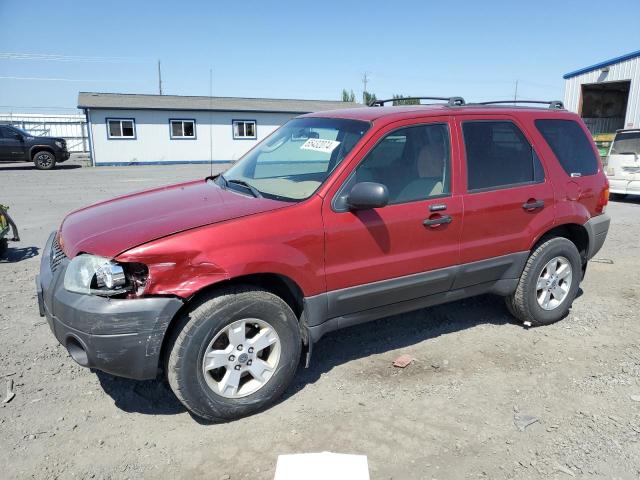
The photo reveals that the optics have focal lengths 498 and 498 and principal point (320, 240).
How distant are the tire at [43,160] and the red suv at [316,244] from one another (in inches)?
829

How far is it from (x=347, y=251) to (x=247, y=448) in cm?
138

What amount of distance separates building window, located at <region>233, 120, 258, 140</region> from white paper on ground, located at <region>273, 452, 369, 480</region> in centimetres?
2721

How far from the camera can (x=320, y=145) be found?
386 centimetres

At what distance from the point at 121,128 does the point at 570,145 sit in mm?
25585

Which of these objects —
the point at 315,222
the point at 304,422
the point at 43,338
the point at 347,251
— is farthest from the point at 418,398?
the point at 43,338

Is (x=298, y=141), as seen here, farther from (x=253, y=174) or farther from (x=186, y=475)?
(x=186, y=475)

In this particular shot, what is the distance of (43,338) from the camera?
423cm

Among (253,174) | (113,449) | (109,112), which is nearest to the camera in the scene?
(113,449)

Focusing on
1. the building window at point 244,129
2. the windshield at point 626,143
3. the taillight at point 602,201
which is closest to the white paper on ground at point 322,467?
the taillight at point 602,201

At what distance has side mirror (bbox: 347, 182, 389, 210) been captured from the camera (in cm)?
322

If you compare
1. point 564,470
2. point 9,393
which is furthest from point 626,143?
point 9,393

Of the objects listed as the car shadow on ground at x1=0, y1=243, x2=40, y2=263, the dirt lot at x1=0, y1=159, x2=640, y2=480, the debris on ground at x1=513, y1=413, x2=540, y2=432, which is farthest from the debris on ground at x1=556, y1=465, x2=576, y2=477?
the car shadow on ground at x1=0, y1=243, x2=40, y2=263

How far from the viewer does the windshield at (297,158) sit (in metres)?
3.57

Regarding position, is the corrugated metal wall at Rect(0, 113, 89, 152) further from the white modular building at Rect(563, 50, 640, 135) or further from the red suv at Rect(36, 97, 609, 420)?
the red suv at Rect(36, 97, 609, 420)
